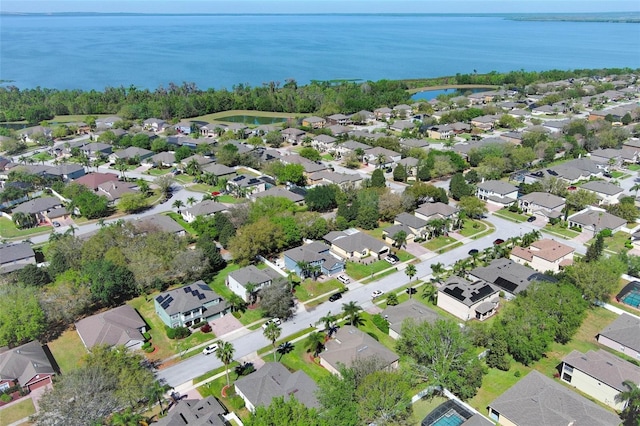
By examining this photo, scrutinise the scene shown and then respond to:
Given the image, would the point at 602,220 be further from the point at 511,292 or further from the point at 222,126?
the point at 222,126

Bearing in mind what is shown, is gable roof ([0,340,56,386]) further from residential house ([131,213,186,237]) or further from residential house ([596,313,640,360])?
residential house ([596,313,640,360])

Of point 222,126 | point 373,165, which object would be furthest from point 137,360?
point 222,126

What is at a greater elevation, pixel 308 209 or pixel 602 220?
pixel 602 220

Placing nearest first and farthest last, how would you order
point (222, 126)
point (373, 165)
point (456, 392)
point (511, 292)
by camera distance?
point (456, 392), point (511, 292), point (373, 165), point (222, 126)

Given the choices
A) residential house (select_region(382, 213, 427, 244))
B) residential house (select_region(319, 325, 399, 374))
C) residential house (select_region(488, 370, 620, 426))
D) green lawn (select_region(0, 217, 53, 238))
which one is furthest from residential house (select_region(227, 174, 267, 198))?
residential house (select_region(488, 370, 620, 426))

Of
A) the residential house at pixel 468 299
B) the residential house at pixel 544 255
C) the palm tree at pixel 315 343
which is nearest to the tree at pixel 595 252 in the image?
the residential house at pixel 544 255

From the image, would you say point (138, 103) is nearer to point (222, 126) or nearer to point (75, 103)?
point (75, 103)

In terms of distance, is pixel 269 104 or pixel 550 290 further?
pixel 269 104

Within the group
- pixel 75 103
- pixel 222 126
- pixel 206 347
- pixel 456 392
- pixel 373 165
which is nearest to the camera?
pixel 456 392
